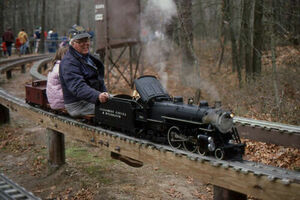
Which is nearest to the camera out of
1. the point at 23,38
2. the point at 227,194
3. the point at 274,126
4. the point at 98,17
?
the point at 227,194

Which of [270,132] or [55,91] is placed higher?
[55,91]

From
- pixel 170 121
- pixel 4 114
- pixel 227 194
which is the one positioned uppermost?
pixel 170 121

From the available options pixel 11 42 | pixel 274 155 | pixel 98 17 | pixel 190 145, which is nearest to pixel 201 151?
pixel 190 145

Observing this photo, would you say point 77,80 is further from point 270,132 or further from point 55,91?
point 270,132

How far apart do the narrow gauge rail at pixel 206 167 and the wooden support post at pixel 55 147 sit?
0.95 m

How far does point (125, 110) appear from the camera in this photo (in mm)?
5477

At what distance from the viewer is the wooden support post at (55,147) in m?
7.29

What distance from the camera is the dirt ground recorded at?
6.27m

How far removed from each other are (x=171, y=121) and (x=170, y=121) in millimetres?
16

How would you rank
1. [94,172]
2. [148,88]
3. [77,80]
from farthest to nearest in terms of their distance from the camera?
1. [94,172]
2. [77,80]
3. [148,88]

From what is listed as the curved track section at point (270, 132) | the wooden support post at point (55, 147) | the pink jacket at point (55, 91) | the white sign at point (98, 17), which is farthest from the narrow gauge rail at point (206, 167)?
the white sign at point (98, 17)

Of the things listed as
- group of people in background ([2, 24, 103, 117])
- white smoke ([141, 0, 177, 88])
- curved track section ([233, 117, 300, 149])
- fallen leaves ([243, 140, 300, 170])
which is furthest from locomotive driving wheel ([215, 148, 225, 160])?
white smoke ([141, 0, 177, 88])

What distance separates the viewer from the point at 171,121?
16.2ft

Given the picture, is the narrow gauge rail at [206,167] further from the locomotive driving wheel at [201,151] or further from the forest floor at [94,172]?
Answer: the forest floor at [94,172]
